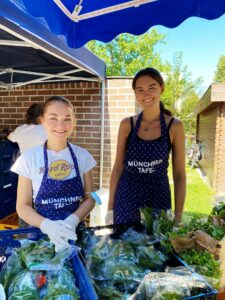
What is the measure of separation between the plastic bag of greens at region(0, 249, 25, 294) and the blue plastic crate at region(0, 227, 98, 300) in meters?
0.10

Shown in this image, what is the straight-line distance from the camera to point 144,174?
1808 millimetres

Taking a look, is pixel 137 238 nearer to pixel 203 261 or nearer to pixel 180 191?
pixel 203 261

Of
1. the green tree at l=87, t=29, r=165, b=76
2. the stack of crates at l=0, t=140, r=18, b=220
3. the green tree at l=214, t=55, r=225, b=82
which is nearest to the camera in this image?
the stack of crates at l=0, t=140, r=18, b=220

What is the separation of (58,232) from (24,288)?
26cm

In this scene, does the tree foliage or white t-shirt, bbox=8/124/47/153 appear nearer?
white t-shirt, bbox=8/124/47/153

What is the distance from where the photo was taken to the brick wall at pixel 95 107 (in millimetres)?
3914

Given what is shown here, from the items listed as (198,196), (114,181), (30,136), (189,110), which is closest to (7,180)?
(30,136)

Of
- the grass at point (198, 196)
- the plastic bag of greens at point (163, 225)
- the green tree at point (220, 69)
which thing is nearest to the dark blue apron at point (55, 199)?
the plastic bag of greens at point (163, 225)

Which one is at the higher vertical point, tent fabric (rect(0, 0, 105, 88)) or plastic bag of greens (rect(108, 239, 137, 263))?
tent fabric (rect(0, 0, 105, 88))

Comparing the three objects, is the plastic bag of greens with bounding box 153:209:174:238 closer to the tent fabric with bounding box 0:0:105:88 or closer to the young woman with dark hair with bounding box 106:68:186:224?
the young woman with dark hair with bounding box 106:68:186:224

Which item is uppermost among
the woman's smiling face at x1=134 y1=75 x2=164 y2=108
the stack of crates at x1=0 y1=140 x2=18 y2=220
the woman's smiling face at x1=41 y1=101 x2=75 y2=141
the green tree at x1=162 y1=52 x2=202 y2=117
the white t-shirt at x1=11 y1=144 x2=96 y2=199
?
the green tree at x1=162 y1=52 x2=202 y2=117

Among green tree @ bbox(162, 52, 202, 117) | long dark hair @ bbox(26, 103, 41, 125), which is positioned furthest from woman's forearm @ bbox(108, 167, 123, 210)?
green tree @ bbox(162, 52, 202, 117)

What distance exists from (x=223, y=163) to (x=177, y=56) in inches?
584

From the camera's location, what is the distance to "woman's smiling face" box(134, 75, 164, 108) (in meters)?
1.78
